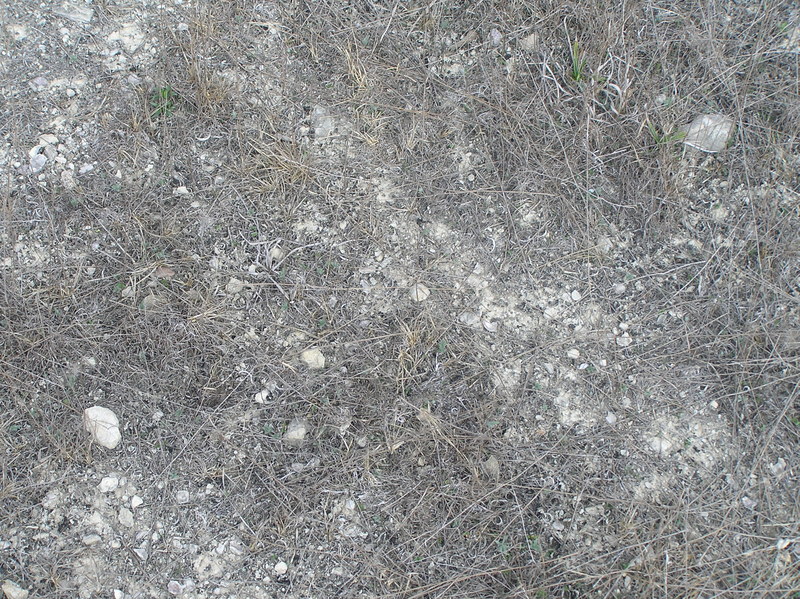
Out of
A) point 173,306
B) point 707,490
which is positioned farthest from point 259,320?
point 707,490

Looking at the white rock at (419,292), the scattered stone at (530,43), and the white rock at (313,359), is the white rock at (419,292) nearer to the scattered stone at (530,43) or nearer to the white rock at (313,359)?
the white rock at (313,359)

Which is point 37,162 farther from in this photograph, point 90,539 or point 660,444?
point 660,444

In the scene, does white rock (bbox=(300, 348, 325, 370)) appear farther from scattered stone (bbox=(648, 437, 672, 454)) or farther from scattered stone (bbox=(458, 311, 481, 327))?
scattered stone (bbox=(648, 437, 672, 454))

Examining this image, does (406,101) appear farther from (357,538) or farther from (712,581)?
(712,581)

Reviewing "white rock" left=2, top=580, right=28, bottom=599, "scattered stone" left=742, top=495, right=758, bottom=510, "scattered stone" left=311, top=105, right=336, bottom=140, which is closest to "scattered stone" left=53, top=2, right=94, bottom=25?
"scattered stone" left=311, top=105, right=336, bottom=140

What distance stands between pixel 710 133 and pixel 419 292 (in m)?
1.19

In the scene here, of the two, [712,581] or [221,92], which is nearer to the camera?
[712,581]

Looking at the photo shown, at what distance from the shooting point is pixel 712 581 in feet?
5.82

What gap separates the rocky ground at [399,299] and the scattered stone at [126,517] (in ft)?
0.04

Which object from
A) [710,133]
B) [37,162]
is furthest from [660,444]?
[37,162]

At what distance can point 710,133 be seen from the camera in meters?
2.21

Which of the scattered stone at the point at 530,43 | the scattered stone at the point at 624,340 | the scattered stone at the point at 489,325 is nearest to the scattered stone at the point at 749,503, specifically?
the scattered stone at the point at 624,340

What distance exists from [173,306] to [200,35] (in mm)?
1105

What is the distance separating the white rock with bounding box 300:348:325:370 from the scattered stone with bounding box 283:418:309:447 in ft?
0.61
